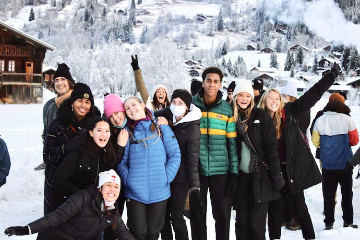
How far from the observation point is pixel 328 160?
5020mm

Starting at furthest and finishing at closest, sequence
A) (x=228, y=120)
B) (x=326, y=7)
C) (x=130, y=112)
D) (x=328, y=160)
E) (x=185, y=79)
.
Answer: (x=185, y=79) < (x=326, y=7) < (x=328, y=160) < (x=228, y=120) < (x=130, y=112)

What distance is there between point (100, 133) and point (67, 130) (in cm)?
39

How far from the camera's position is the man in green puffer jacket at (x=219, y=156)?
12.5ft

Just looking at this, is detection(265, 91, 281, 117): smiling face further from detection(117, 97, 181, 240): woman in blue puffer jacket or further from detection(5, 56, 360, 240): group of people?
detection(117, 97, 181, 240): woman in blue puffer jacket

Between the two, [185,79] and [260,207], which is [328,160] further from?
[185,79]

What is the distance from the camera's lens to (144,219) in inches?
139

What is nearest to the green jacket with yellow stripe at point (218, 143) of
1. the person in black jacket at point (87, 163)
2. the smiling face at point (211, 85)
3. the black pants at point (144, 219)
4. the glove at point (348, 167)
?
the smiling face at point (211, 85)

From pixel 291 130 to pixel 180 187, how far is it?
4.44 feet

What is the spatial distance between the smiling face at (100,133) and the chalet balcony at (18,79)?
1170 inches

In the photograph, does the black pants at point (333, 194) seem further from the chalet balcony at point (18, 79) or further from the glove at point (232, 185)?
the chalet balcony at point (18, 79)

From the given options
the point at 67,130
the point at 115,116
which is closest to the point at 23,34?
the point at 67,130

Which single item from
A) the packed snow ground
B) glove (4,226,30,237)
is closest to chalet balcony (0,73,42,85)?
the packed snow ground

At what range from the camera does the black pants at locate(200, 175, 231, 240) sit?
3838mm

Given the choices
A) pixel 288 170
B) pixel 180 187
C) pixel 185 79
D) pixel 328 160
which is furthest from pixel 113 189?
pixel 185 79
